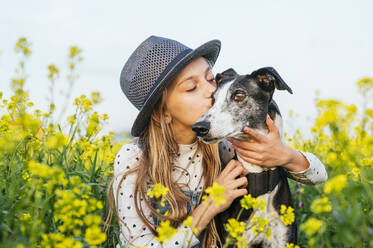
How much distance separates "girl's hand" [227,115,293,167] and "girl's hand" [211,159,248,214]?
10cm

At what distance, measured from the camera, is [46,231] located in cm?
→ 161

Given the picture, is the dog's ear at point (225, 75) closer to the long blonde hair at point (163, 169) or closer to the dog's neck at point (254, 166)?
the long blonde hair at point (163, 169)

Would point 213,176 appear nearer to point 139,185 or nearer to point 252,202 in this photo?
point 139,185

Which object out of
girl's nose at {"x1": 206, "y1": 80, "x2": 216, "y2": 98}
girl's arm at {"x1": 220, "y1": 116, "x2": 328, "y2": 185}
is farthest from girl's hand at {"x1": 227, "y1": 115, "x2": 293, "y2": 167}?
girl's nose at {"x1": 206, "y1": 80, "x2": 216, "y2": 98}

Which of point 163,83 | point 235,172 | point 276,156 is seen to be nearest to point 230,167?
point 235,172

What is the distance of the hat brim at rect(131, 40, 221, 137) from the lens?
2.20 meters

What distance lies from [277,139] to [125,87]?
1.26 meters

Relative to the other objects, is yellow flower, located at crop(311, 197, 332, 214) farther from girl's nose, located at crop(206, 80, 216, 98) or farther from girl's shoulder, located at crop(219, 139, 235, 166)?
girl's shoulder, located at crop(219, 139, 235, 166)

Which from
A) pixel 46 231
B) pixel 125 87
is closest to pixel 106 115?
pixel 125 87

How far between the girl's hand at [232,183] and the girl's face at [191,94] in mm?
440

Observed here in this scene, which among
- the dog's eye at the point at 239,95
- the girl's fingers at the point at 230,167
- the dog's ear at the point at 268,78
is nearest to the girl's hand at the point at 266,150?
the girl's fingers at the point at 230,167

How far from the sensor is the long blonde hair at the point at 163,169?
222 centimetres

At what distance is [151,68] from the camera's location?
238 cm

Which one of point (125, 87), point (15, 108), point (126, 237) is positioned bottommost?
point (126, 237)
